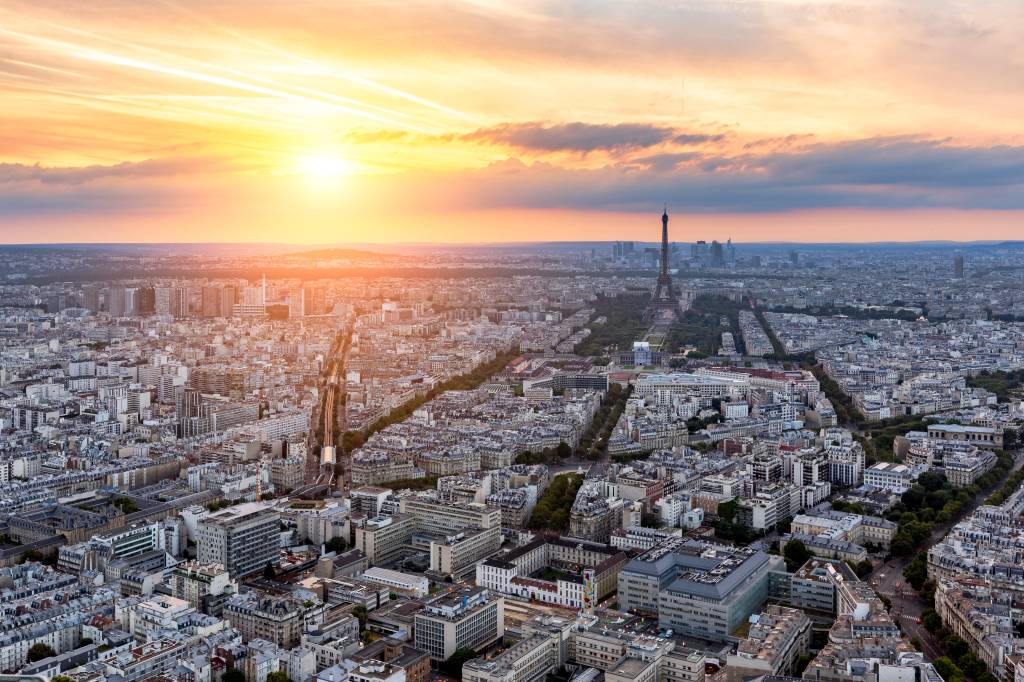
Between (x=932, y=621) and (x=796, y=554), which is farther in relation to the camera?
(x=796, y=554)

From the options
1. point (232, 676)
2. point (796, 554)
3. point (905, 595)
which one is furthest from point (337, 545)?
point (905, 595)

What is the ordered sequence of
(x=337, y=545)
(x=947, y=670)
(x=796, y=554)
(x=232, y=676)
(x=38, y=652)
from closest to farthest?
1. (x=232, y=676)
2. (x=947, y=670)
3. (x=38, y=652)
4. (x=796, y=554)
5. (x=337, y=545)

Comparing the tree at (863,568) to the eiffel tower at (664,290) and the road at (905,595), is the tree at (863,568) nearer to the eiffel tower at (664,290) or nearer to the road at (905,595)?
the road at (905,595)

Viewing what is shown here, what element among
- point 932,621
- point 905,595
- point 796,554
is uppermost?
point 796,554

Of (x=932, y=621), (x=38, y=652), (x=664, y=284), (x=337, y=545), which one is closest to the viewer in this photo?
(x=38, y=652)

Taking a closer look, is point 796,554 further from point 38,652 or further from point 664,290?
point 664,290

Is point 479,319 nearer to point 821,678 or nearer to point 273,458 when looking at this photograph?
point 273,458
